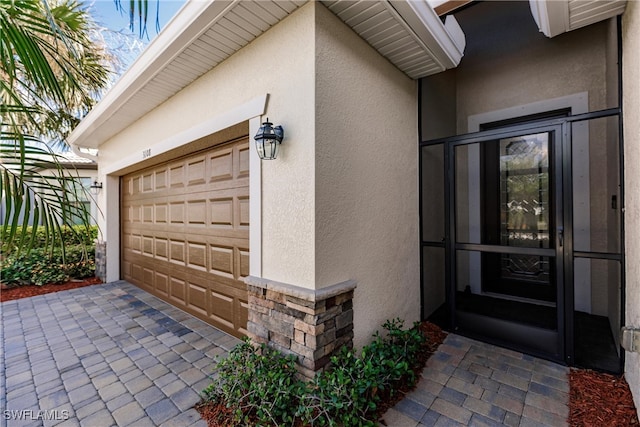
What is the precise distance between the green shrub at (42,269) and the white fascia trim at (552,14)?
313 inches

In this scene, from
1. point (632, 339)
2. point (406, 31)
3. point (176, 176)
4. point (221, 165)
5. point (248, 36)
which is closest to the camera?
point (632, 339)

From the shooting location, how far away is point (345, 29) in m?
2.70

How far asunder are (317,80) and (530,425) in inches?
125

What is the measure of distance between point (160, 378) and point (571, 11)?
5131 millimetres

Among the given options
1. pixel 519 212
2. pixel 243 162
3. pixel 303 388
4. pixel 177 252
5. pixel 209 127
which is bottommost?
pixel 303 388

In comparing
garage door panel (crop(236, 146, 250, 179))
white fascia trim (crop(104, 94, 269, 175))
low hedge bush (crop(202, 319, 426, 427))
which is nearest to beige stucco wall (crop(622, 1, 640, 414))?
low hedge bush (crop(202, 319, 426, 427))

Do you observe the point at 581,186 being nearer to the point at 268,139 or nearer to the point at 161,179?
the point at 268,139

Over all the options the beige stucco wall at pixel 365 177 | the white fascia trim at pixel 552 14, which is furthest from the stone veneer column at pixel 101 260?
the white fascia trim at pixel 552 14

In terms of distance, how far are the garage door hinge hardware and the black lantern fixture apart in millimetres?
2966

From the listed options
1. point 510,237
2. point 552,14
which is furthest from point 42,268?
point 552,14

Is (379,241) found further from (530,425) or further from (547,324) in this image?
(547,324)

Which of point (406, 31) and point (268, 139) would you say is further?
point (406, 31)

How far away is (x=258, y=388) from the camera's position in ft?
7.37

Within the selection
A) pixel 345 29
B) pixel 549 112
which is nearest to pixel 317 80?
pixel 345 29
